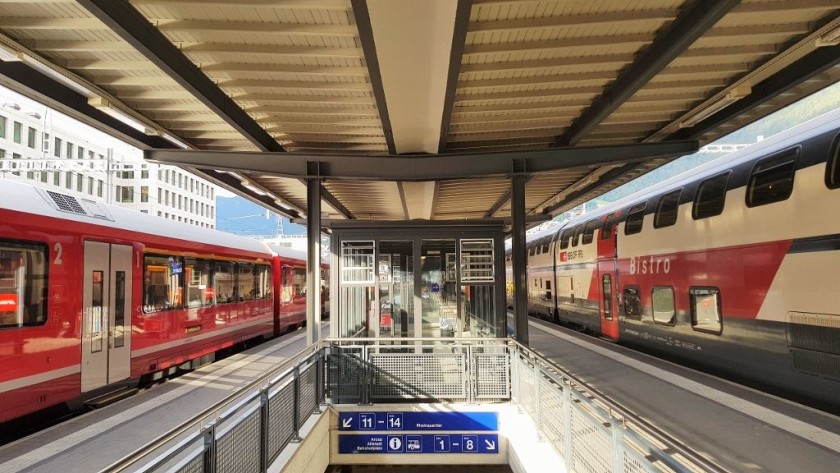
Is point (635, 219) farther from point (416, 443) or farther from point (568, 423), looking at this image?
point (568, 423)

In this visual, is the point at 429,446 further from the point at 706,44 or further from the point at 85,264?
the point at 706,44

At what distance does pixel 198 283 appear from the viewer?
11.2 metres

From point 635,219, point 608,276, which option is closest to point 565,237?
point 608,276

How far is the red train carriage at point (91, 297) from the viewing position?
6.47 metres

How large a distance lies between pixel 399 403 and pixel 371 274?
2650 mm

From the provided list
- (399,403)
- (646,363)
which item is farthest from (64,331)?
(646,363)

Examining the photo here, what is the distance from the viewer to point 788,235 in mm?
6840

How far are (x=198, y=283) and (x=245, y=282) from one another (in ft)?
8.95

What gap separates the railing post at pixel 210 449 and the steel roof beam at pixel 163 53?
3.49 metres

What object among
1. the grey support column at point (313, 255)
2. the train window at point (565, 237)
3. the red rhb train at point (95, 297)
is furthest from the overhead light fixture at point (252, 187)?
the train window at point (565, 237)

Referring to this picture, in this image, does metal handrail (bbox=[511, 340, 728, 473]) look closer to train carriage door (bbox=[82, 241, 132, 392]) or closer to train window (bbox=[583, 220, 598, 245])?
train carriage door (bbox=[82, 241, 132, 392])

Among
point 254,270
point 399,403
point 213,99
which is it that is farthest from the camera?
point 254,270

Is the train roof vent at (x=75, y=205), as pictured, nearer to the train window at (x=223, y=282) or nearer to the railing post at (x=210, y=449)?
the train window at (x=223, y=282)

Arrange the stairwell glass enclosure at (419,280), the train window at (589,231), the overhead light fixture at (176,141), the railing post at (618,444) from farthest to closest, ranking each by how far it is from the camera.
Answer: the train window at (589,231), the stairwell glass enclosure at (419,280), the overhead light fixture at (176,141), the railing post at (618,444)
